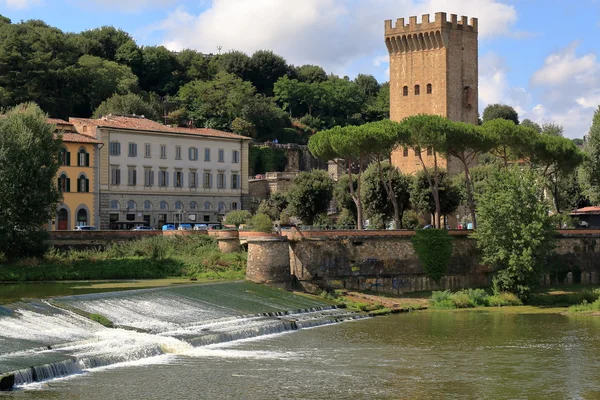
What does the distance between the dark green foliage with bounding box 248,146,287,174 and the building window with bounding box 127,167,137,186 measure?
95.8 ft

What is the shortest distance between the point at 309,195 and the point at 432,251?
20.0 meters

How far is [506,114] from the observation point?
486 ft

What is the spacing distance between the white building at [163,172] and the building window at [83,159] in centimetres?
111

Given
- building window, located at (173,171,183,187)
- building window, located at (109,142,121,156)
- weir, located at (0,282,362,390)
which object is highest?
building window, located at (109,142,121,156)

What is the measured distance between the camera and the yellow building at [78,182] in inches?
2835

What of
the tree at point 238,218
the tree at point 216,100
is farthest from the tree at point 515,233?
the tree at point 216,100

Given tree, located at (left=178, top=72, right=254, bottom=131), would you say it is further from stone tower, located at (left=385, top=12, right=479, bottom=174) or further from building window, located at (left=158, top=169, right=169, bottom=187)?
building window, located at (left=158, top=169, right=169, bottom=187)

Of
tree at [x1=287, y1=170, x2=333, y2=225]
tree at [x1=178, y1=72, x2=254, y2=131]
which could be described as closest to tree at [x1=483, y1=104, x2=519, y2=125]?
tree at [x1=178, y1=72, x2=254, y2=131]

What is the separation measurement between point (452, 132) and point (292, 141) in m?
55.7

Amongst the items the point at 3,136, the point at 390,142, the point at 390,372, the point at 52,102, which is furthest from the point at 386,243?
the point at 52,102

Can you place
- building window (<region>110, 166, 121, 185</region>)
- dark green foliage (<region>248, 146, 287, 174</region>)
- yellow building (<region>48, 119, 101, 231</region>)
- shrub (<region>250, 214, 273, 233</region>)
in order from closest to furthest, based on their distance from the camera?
shrub (<region>250, 214, 273, 233</region>)
yellow building (<region>48, 119, 101, 231</region>)
building window (<region>110, 166, 121, 185</region>)
dark green foliage (<region>248, 146, 287, 174</region>)

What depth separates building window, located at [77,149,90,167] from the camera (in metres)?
72.9

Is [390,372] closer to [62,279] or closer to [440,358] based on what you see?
[440,358]

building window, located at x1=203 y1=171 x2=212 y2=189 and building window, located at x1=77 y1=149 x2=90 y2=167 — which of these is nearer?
building window, located at x1=77 y1=149 x2=90 y2=167
